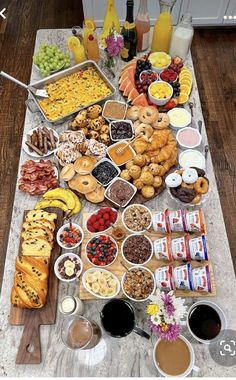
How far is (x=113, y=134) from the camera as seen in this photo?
5.98 feet

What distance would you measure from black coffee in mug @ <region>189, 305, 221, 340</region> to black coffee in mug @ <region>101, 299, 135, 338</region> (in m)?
0.25

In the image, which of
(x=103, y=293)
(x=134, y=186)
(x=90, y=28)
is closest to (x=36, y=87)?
(x=90, y=28)

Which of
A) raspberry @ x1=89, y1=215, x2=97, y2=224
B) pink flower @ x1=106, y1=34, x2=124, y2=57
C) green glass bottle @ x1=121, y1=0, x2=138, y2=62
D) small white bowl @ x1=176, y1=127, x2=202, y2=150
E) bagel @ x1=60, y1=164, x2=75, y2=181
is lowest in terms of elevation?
raspberry @ x1=89, y1=215, x2=97, y2=224

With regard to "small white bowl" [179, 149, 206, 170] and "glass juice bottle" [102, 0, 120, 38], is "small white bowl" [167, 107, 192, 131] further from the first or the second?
"glass juice bottle" [102, 0, 120, 38]

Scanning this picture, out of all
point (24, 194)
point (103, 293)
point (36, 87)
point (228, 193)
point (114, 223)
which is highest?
point (36, 87)

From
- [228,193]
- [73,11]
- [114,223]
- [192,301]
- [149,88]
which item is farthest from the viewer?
[73,11]

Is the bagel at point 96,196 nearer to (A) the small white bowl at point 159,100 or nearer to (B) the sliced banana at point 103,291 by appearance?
(B) the sliced banana at point 103,291

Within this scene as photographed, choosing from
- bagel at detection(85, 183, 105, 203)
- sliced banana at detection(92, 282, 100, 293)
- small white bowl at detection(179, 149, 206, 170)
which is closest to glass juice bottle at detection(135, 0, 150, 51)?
small white bowl at detection(179, 149, 206, 170)

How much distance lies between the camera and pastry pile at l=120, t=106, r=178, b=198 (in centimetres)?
167

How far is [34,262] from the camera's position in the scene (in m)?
1.44

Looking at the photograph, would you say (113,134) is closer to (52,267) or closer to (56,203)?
(56,203)

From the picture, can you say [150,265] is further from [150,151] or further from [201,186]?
[150,151]

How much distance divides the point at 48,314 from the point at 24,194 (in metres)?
0.61

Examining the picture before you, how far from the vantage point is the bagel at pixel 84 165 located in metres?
1.67
